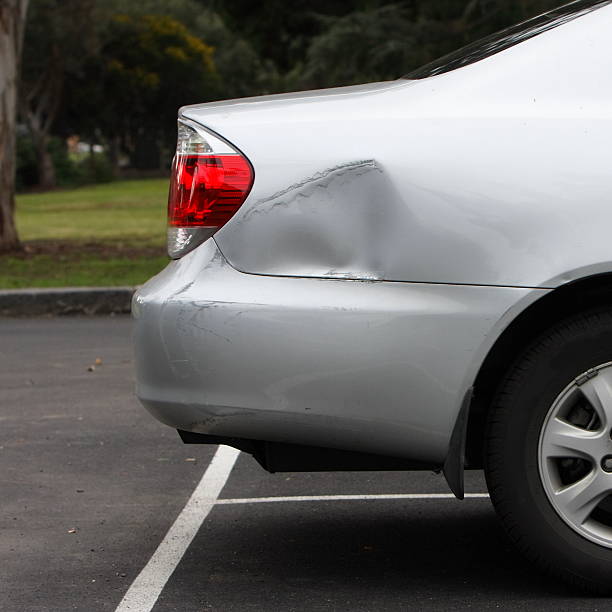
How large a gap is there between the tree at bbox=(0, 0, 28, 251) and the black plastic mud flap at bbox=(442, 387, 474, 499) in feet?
39.8

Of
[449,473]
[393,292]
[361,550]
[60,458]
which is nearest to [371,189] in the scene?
[393,292]

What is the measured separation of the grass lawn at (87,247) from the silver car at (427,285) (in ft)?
27.2

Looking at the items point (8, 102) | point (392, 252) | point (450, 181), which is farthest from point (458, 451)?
point (8, 102)

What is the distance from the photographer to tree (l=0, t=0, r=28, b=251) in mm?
14930

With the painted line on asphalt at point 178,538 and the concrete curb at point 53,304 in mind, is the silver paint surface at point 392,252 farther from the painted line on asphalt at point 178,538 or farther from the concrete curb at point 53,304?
the concrete curb at point 53,304

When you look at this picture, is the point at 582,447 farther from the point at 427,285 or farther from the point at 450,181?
the point at 450,181

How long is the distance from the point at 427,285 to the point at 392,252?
0.13 meters

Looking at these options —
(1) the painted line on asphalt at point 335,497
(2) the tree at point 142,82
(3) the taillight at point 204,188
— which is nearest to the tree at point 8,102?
(1) the painted line on asphalt at point 335,497

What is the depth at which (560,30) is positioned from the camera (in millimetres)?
3863

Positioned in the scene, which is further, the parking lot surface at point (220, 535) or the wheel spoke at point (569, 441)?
the parking lot surface at point (220, 535)

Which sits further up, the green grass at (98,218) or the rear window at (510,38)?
the rear window at (510,38)

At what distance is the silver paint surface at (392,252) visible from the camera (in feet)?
11.9

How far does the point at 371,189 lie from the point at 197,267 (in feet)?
1.78

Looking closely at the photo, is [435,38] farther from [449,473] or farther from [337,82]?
[449,473]
